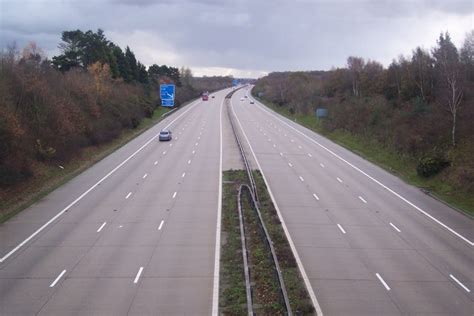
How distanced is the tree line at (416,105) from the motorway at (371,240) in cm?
425

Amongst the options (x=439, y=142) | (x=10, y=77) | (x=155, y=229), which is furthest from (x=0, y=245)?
(x=439, y=142)

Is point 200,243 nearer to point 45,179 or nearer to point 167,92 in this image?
point 45,179

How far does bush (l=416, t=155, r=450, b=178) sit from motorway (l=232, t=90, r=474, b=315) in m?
1.77

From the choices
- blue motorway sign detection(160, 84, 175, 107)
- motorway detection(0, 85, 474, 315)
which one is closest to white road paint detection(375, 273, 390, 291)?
motorway detection(0, 85, 474, 315)

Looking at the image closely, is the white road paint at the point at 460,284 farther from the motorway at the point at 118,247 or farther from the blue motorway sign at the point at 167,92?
the blue motorway sign at the point at 167,92

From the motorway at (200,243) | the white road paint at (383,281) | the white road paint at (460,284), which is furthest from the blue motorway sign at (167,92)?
the white road paint at (460,284)

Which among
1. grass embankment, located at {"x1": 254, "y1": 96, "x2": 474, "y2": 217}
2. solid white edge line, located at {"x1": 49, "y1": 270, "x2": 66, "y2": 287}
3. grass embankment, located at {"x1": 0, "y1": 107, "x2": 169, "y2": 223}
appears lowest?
grass embankment, located at {"x1": 0, "y1": 107, "x2": 169, "y2": 223}

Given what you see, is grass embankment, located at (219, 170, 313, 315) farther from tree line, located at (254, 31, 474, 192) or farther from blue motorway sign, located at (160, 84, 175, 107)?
blue motorway sign, located at (160, 84, 175, 107)

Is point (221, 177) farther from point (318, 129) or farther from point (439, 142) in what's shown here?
point (318, 129)

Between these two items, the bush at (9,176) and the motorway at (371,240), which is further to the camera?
the bush at (9,176)

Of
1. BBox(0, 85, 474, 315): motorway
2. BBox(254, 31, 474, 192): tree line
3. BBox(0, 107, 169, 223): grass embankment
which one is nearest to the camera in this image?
BBox(0, 85, 474, 315): motorway

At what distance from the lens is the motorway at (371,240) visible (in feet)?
56.1

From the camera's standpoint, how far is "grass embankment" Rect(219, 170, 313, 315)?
52.7 feet

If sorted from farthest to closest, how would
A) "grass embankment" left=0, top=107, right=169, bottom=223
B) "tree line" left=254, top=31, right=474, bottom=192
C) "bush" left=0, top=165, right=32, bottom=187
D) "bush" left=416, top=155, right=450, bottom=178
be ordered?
1. "tree line" left=254, top=31, right=474, bottom=192
2. "bush" left=416, top=155, right=450, bottom=178
3. "bush" left=0, top=165, right=32, bottom=187
4. "grass embankment" left=0, top=107, right=169, bottom=223
